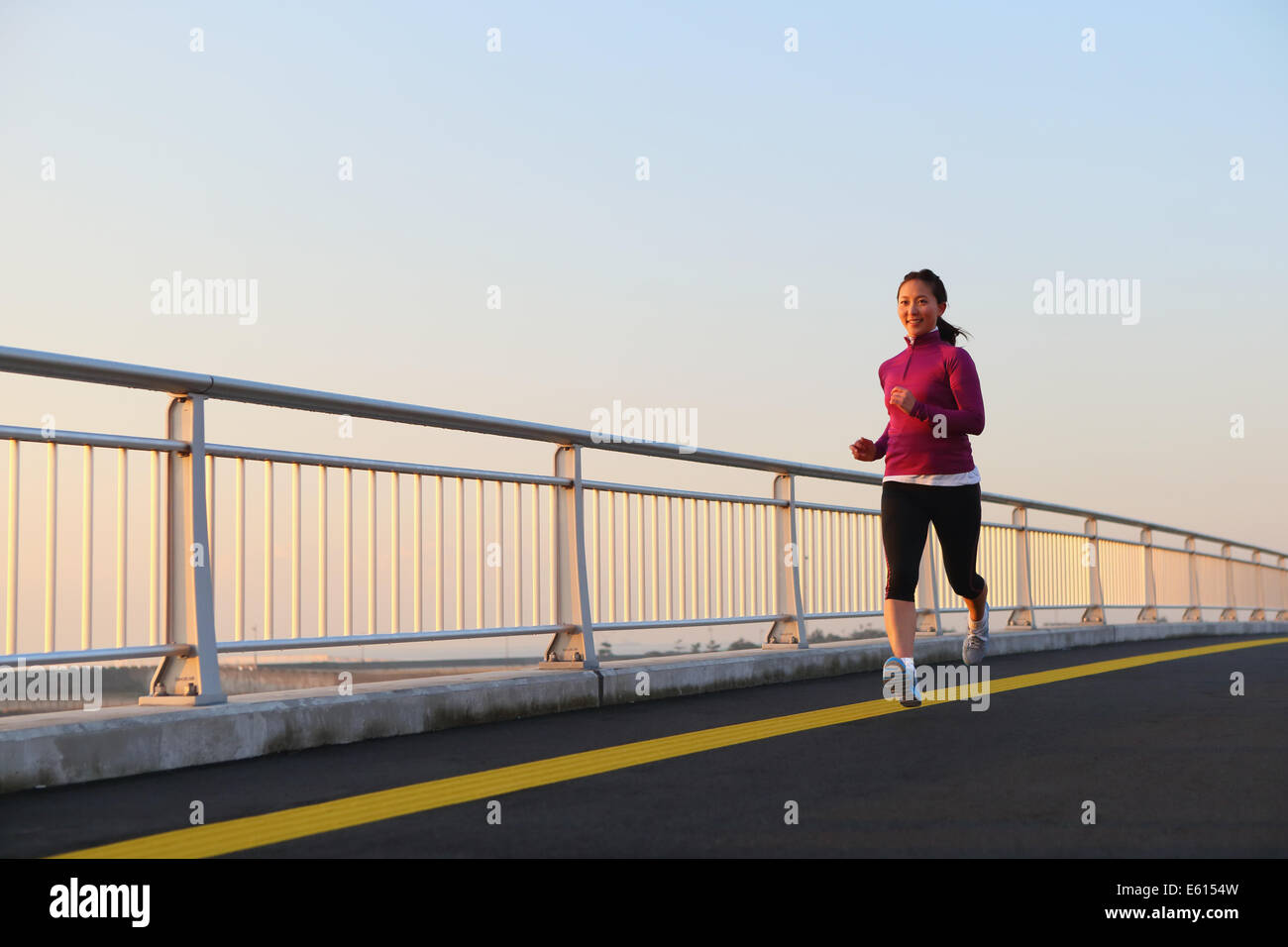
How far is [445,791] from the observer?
14.2 feet

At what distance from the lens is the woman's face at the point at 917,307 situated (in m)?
6.67

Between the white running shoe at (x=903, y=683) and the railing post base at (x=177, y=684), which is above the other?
the railing post base at (x=177, y=684)

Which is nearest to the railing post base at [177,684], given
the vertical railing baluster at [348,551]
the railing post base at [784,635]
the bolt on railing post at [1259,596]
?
the vertical railing baluster at [348,551]

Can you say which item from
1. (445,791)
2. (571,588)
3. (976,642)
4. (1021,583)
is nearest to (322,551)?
(571,588)

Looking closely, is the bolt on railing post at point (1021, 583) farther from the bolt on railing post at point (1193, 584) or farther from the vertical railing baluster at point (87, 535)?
the vertical railing baluster at point (87, 535)

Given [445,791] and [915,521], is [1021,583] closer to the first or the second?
[915,521]

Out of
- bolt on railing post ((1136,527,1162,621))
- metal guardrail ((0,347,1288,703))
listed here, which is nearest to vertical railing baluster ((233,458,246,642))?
metal guardrail ((0,347,1288,703))

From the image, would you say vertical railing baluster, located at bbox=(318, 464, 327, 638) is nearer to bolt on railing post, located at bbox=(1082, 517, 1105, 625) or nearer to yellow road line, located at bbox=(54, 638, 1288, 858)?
yellow road line, located at bbox=(54, 638, 1288, 858)

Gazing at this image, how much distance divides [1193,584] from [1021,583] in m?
6.98

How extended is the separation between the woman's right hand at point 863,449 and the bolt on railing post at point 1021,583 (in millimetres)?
6918

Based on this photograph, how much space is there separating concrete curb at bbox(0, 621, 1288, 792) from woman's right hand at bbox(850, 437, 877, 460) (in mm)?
1765

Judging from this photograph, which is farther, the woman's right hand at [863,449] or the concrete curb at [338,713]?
the woman's right hand at [863,449]

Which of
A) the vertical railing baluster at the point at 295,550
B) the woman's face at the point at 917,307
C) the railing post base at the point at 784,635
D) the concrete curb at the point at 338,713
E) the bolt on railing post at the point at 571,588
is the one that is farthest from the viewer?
the railing post base at the point at 784,635
